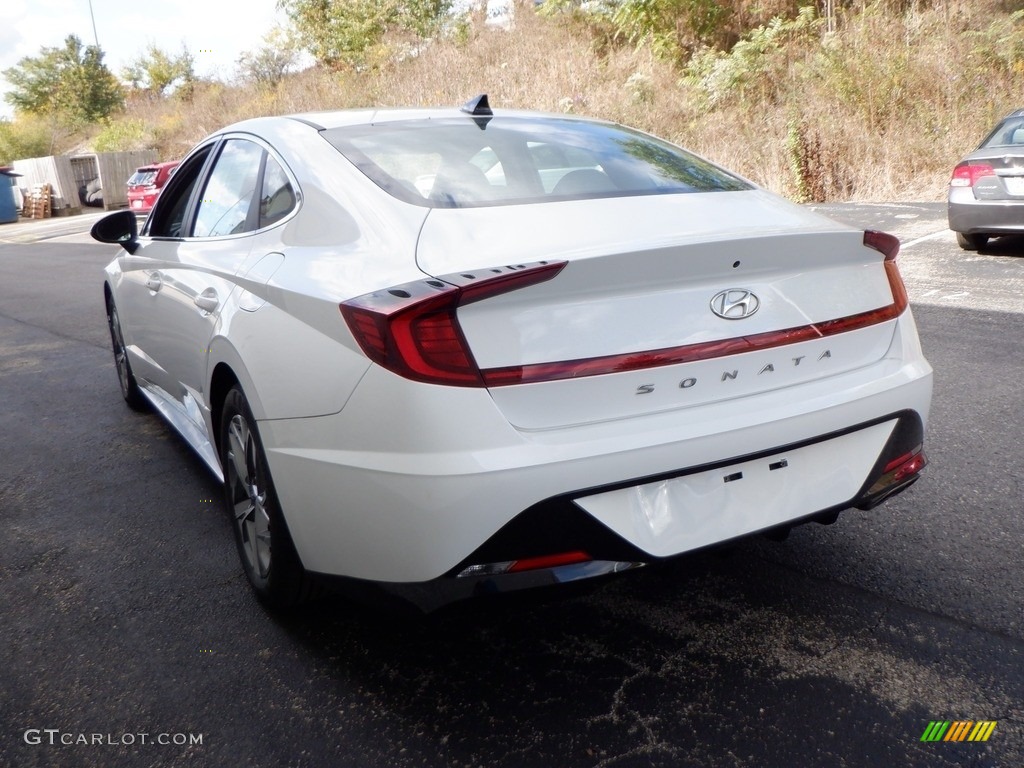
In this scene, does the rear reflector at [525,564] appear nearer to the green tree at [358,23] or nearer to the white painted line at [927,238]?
the white painted line at [927,238]

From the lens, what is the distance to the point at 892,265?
8.88 ft

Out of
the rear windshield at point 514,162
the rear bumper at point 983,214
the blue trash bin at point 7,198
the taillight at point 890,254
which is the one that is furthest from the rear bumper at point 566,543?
the blue trash bin at point 7,198

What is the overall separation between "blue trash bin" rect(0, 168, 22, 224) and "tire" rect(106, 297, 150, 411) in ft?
111

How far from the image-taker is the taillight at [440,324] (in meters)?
2.10

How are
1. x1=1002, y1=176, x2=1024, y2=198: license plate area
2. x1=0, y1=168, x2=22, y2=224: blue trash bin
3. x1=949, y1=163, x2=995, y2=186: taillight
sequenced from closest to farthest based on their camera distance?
x1=1002, y1=176, x2=1024, y2=198: license plate area → x1=949, y1=163, x2=995, y2=186: taillight → x1=0, y1=168, x2=22, y2=224: blue trash bin

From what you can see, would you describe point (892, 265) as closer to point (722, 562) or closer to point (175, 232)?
point (722, 562)

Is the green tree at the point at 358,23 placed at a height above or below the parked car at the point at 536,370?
above

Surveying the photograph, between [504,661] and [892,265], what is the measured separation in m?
1.59

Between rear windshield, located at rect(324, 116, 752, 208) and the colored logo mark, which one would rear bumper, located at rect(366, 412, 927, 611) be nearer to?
the colored logo mark

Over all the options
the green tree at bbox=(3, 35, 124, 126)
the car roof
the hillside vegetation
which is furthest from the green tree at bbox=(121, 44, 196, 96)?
the car roof

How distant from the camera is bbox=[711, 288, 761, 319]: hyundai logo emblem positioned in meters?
2.30

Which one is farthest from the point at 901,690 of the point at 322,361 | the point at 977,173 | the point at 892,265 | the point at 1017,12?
the point at 1017,12

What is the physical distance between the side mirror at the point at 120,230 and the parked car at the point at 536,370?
1849mm

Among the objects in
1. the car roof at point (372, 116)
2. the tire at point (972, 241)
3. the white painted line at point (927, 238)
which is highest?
the car roof at point (372, 116)
